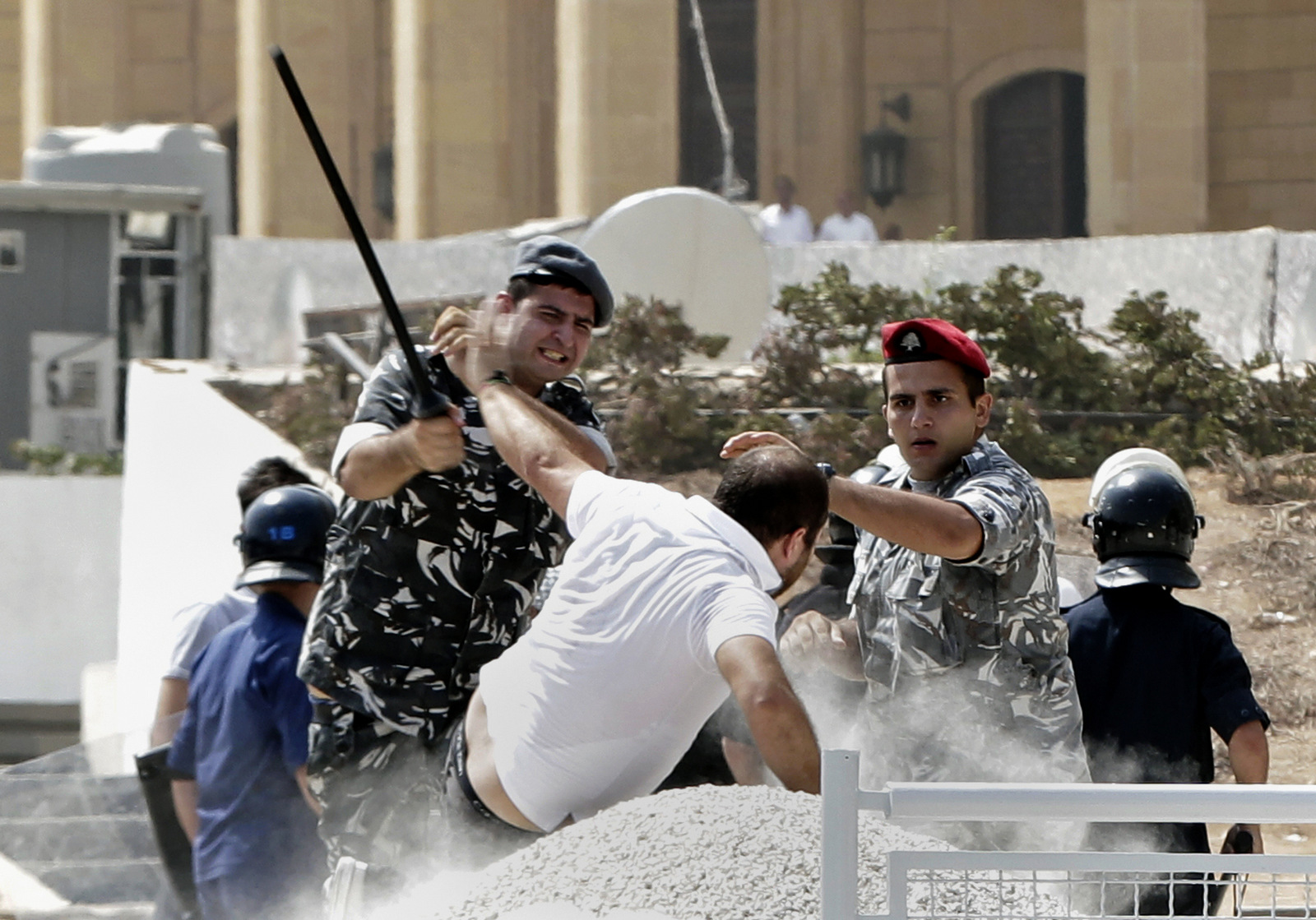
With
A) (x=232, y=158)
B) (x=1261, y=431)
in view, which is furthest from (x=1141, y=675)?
(x=232, y=158)

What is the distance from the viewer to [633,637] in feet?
9.98

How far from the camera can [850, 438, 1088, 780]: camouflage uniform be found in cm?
379

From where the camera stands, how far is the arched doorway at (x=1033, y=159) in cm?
2092

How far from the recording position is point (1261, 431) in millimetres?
10109

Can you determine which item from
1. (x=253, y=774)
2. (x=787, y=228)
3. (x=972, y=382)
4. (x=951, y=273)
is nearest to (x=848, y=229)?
(x=787, y=228)

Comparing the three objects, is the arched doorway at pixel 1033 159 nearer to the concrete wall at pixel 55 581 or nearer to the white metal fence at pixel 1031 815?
the concrete wall at pixel 55 581

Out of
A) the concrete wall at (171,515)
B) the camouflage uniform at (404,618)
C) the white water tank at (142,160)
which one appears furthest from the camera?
the white water tank at (142,160)

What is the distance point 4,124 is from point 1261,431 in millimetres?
21414

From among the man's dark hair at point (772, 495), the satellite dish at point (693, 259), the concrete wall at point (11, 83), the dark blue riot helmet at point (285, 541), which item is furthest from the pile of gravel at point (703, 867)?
the concrete wall at point (11, 83)

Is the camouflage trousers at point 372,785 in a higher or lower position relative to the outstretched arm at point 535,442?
lower

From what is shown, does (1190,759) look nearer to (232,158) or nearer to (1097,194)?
(1097,194)

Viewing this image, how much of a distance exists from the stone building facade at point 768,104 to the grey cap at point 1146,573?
1201 cm

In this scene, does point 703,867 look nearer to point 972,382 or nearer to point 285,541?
point 972,382

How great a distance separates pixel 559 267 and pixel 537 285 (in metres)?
0.06
